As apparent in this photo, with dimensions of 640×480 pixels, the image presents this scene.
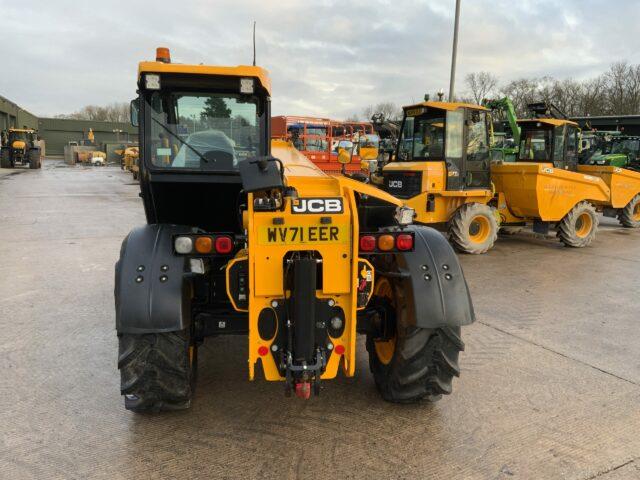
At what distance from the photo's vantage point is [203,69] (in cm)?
344

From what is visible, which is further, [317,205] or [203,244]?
[203,244]

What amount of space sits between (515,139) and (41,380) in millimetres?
10096

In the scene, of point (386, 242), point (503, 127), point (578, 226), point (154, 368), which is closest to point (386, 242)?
point (386, 242)

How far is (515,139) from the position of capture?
1084cm

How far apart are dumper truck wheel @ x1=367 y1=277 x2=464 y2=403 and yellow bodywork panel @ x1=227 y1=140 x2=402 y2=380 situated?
0.43 metres

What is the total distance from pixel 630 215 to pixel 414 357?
38.0 feet

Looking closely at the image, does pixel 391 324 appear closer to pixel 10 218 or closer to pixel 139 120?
pixel 139 120

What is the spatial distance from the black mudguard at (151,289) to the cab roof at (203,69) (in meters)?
1.17

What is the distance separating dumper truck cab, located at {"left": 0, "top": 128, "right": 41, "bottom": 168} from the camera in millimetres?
36375

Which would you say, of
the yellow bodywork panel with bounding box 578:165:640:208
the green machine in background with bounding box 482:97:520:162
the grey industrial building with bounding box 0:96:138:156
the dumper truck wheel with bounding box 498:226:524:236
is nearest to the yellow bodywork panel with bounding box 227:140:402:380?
the green machine in background with bounding box 482:97:520:162

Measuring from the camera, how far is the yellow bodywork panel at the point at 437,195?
877cm

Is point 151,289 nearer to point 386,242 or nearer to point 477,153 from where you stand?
point 386,242

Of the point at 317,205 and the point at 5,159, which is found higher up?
the point at 5,159

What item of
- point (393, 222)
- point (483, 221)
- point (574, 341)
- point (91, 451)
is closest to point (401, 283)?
point (393, 222)
